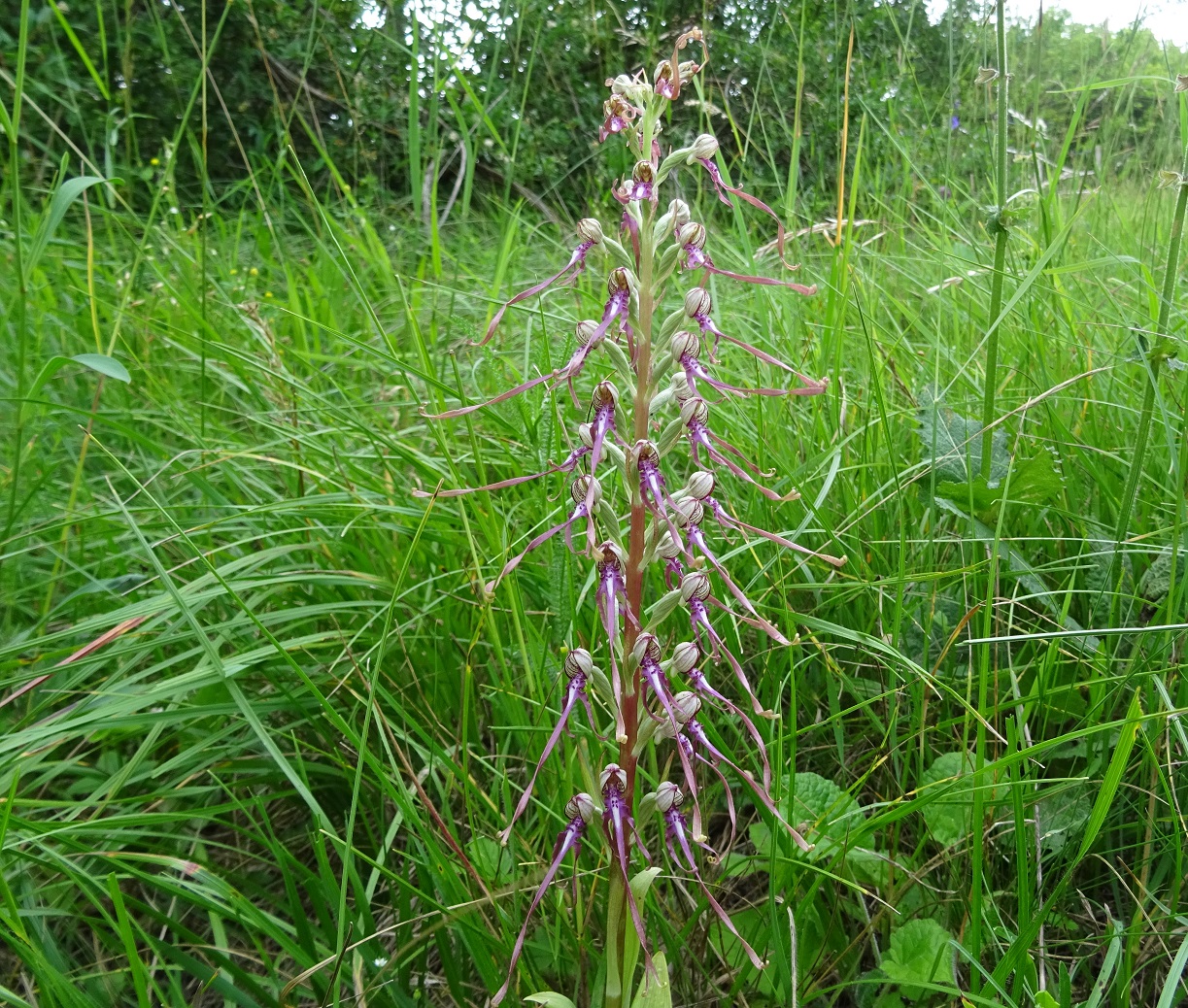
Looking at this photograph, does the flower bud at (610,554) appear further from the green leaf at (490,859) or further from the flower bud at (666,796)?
the green leaf at (490,859)

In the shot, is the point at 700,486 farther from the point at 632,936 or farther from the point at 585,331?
the point at 632,936

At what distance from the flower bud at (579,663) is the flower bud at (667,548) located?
0.15 m

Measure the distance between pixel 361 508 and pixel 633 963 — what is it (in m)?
1.04

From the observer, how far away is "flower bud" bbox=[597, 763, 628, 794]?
1.08 m

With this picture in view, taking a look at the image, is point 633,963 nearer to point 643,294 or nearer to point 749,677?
point 749,677

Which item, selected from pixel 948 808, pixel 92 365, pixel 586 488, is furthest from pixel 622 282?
pixel 92 365

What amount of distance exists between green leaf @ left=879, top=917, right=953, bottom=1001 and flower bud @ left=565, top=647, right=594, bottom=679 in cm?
53

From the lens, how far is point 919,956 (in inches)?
46.2

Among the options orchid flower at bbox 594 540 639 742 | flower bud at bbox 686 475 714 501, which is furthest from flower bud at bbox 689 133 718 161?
orchid flower at bbox 594 540 639 742

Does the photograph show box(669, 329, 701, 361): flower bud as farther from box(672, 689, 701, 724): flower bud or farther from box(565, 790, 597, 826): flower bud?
box(565, 790, 597, 826): flower bud

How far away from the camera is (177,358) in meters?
3.03

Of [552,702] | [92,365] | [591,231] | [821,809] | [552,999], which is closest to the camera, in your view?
[552,999]

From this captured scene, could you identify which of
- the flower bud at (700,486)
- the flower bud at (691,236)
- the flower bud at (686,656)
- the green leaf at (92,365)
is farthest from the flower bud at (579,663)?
the green leaf at (92,365)

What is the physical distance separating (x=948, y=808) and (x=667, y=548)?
617 millimetres
